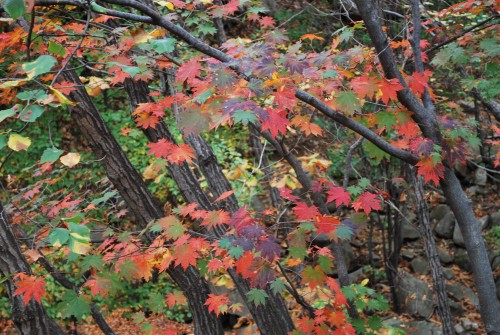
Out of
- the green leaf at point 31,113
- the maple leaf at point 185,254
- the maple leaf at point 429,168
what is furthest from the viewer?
the maple leaf at point 185,254

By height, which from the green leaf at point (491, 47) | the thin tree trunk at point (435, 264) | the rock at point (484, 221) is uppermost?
the green leaf at point (491, 47)

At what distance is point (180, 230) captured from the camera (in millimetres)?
3438

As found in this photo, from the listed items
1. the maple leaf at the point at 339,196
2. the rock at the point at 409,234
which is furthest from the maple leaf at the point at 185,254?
the rock at the point at 409,234

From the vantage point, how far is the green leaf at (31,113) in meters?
1.72

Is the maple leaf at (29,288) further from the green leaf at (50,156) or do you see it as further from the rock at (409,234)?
the rock at (409,234)

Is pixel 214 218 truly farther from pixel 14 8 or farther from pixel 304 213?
pixel 14 8

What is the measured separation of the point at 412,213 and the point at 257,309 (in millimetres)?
4782

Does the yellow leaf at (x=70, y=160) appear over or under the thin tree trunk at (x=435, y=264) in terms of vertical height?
over

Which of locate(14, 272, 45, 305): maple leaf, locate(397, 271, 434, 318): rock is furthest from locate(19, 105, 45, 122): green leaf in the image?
locate(397, 271, 434, 318): rock

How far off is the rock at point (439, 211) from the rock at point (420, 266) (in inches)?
35.4

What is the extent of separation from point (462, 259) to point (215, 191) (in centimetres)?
505

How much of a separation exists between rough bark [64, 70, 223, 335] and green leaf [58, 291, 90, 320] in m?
0.92

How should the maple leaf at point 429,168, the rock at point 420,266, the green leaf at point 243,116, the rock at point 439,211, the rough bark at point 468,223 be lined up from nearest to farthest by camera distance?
the green leaf at point 243,116, the maple leaf at point 429,168, the rough bark at point 468,223, the rock at point 420,266, the rock at point 439,211

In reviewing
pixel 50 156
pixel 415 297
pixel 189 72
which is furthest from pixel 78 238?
pixel 415 297
